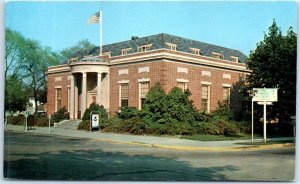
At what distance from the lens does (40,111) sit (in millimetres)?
13055

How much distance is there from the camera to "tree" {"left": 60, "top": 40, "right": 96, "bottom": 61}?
12227mm

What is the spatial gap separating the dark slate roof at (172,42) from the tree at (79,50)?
0.21 metres

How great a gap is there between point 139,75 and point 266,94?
3.82 metres

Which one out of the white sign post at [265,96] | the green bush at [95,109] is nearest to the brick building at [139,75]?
the green bush at [95,109]

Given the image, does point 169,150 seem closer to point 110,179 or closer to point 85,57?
point 110,179

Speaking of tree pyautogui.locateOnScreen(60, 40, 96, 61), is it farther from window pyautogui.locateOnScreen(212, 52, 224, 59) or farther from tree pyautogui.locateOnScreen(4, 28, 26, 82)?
window pyautogui.locateOnScreen(212, 52, 224, 59)

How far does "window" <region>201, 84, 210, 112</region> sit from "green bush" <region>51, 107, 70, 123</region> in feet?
13.0

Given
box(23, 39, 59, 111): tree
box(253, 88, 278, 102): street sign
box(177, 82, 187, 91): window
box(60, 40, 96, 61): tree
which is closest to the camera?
box(23, 39, 59, 111): tree

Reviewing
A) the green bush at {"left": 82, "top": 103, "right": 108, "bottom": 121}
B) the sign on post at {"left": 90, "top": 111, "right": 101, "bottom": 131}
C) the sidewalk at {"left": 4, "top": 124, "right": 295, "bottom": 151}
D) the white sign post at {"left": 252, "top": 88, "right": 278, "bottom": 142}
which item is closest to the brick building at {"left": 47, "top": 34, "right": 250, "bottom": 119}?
the green bush at {"left": 82, "top": 103, "right": 108, "bottom": 121}

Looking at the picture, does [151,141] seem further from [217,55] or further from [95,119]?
[217,55]

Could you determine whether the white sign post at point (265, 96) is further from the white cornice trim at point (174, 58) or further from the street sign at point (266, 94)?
the white cornice trim at point (174, 58)

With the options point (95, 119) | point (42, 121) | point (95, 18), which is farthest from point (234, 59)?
point (42, 121)

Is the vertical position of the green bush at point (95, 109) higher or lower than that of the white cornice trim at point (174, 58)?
lower

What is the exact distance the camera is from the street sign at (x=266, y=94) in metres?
12.5
